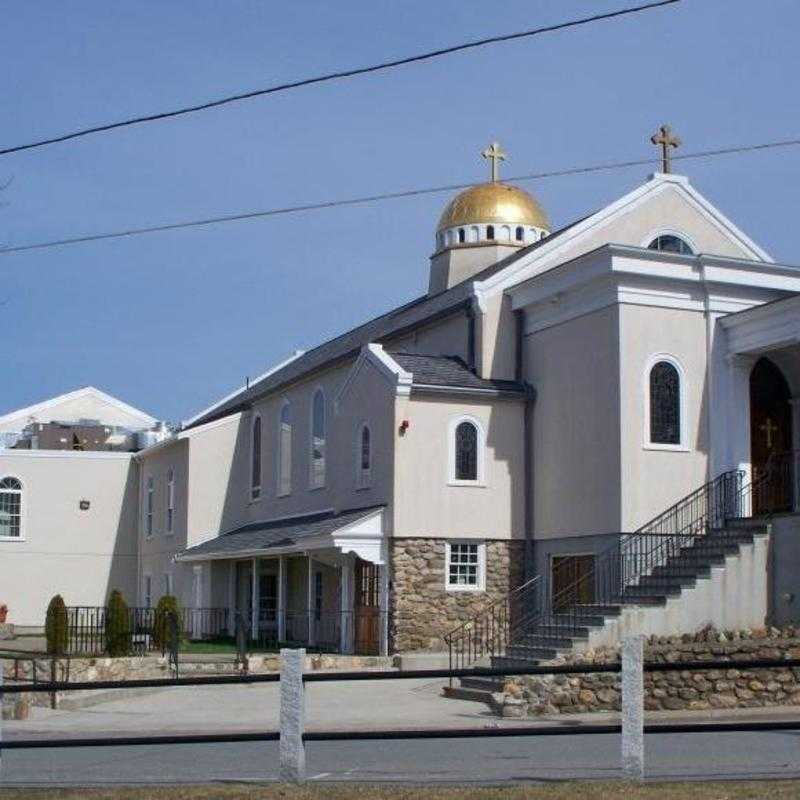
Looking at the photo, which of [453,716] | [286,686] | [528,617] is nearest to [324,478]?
[528,617]

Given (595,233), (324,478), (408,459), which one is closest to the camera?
(408,459)

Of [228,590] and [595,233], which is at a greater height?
[595,233]

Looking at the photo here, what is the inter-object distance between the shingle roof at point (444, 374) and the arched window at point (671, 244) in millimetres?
4595

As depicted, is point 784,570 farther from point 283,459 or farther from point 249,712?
point 283,459

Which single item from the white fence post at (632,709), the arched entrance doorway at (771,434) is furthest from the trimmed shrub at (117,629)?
the white fence post at (632,709)

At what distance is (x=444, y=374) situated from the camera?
30.0 m

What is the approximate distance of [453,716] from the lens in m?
21.3

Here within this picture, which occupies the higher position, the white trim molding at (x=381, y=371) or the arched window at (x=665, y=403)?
the white trim molding at (x=381, y=371)

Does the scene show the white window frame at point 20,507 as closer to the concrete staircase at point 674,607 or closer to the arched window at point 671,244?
the arched window at point 671,244

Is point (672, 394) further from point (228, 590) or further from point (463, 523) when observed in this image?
point (228, 590)

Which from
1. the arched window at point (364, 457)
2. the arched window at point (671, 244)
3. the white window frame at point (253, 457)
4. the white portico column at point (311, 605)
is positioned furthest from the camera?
the white window frame at point (253, 457)

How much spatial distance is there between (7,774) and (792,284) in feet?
63.6

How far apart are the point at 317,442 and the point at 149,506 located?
12122 mm

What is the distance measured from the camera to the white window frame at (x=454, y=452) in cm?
2953
